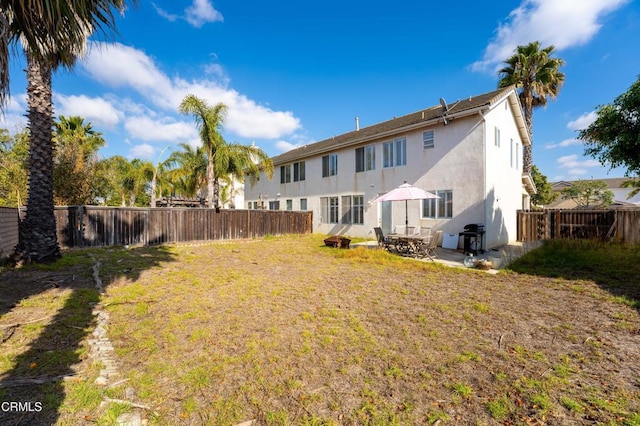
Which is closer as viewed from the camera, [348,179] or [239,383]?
[239,383]

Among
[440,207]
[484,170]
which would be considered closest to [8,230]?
[440,207]

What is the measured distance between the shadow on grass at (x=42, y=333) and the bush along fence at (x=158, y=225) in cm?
478

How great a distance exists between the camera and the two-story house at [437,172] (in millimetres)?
12047

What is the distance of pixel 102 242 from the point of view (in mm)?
12195

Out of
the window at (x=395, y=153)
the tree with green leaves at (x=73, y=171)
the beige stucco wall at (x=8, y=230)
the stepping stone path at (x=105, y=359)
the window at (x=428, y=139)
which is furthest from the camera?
the window at (x=395, y=153)

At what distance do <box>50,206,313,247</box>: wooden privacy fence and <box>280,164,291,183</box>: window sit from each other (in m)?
4.58

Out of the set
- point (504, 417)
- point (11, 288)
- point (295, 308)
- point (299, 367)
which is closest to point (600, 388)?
point (504, 417)

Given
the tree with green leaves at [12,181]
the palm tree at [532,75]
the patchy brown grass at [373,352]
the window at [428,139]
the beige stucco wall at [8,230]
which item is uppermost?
the palm tree at [532,75]

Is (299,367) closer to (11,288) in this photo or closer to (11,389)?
(11,389)

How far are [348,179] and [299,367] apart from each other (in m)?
15.2

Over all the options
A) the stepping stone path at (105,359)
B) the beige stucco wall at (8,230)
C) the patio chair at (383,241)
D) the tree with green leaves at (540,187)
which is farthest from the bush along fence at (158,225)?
the tree with green leaves at (540,187)

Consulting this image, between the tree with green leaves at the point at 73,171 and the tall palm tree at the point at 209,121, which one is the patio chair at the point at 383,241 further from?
the tree with green leaves at the point at 73,171

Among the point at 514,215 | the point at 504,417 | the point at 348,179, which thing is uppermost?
the point at 348,179

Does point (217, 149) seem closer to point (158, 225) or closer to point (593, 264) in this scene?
point (158, 225)
